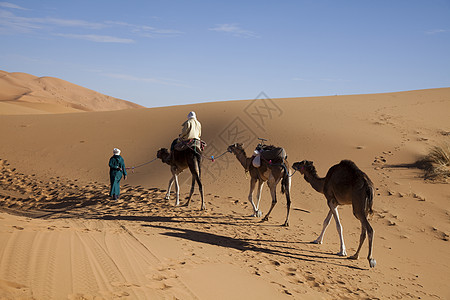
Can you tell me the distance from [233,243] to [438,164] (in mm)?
9231

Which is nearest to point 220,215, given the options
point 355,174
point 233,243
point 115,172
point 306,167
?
point 233,243

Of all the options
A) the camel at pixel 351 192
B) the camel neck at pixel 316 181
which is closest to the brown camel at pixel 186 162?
the camel neck at pixel 316 181

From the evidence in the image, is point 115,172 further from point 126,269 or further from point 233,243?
point 126,269

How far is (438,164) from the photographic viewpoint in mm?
12766

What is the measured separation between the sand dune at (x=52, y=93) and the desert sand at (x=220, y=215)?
61.2 m

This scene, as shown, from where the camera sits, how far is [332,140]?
16.9 meters

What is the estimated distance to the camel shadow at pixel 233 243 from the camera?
7.24 metres

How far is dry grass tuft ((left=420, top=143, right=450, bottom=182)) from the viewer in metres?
12.4

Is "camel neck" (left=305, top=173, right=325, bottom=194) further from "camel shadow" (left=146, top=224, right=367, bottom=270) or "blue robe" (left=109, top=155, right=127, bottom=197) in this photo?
"blue robe" (left=109, top=155, right=127, bottom=197)

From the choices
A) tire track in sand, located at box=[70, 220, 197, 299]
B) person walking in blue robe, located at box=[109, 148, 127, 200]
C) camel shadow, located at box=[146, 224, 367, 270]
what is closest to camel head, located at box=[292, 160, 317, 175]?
camel shadow, located at box=[146, 224, 367, 270]

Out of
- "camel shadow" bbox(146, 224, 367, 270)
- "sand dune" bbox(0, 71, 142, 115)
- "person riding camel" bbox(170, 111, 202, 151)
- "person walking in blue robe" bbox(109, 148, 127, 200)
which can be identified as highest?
"sand dune" bbox(0, 71, 142, 115)

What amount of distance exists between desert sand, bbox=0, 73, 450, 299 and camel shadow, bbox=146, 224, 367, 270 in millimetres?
42

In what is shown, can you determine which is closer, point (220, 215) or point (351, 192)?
point (351, 192)

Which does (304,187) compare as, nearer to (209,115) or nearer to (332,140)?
(332,140)
